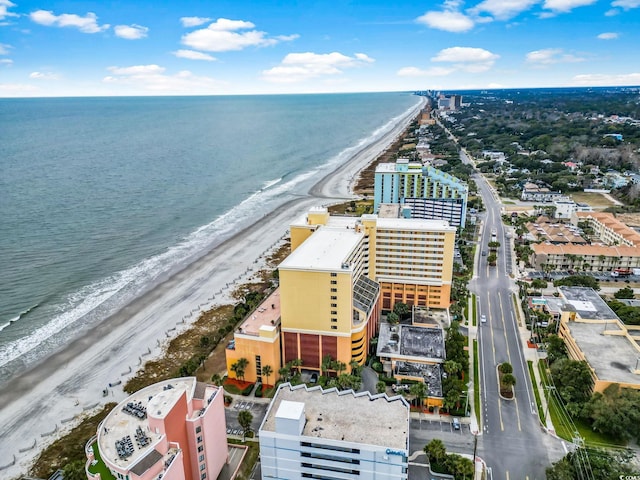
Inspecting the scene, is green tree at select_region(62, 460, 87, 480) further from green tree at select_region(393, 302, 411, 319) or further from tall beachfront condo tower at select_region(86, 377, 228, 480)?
green tree at select_region(393, 302, 411, 319)

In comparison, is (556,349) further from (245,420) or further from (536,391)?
(245,420)

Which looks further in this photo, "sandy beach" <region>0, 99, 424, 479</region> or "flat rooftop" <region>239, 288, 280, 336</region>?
"flat rooftop" <region>239, 288, 280, 336</region>

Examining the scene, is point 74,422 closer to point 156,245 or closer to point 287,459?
point 287,459

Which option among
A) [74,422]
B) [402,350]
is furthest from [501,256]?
[74,422]

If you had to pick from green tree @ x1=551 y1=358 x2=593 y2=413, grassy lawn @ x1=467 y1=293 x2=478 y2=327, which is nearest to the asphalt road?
grassy lawn @ x1=467 y1=293 x2=478 y2=327

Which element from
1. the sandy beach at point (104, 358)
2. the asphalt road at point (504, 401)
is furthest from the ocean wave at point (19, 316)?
the asphalt road at point (504, 401)

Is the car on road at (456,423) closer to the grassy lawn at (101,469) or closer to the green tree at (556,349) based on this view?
the green tree at (556,349)
